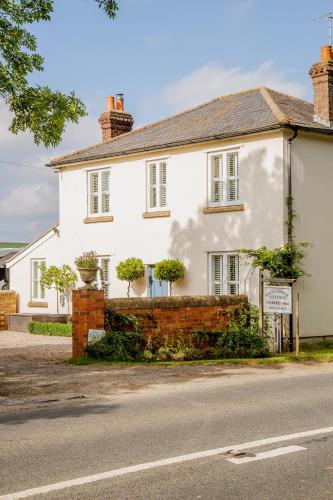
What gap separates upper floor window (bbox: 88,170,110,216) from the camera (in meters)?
24.9

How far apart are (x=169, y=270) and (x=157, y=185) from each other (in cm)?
305

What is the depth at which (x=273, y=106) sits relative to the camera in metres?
21.1

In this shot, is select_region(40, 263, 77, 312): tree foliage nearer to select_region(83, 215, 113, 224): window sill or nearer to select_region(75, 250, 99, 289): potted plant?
select_region(75, 250, 99, 289): potted plant

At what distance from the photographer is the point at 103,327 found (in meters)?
16.0

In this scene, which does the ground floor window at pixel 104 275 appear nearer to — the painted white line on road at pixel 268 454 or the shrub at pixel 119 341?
the shrub at pixel 119 341

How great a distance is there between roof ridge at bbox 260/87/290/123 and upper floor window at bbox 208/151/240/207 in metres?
1.65

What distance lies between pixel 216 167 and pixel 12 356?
838 centimetres

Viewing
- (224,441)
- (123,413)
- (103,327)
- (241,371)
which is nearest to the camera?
(224,441)

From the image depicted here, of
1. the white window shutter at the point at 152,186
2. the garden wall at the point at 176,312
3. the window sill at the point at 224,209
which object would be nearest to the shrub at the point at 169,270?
the window sill at the point at 224,209

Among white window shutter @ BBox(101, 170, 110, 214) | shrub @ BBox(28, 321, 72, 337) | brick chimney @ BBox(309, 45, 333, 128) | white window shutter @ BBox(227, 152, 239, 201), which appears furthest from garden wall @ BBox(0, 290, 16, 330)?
brick chimney @ BBox(309, 45, 333, 128)

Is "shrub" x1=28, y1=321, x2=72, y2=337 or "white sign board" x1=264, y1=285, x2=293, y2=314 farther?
"shrub" x1=28, y1=321, x2=72, y2=337

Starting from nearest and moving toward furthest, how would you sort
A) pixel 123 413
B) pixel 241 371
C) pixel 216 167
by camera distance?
pixel 123 413, pixel 241 371, pixel 216 167

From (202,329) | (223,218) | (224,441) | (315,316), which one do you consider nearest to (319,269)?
(315,316)

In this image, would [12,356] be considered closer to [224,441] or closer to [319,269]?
[319,269]
